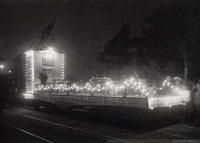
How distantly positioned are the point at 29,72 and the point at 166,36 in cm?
1935

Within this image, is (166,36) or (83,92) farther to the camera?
(166,36)

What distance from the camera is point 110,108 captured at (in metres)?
11.8

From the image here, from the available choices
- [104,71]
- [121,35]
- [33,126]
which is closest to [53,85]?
[33,126]

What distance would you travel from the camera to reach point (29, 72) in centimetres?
1852

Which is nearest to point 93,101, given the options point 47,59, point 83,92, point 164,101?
point 83,92

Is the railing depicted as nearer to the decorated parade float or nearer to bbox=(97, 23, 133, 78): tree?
the decorated parade float

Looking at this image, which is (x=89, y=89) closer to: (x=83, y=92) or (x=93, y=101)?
(x=83, y=92)

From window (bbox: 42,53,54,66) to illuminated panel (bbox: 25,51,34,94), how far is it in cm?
98

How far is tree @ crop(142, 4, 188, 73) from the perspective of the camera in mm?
29656

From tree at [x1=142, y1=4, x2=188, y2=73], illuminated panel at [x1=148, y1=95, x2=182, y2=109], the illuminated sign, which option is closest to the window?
the illuminated sign

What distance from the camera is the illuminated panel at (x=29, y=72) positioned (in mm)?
17973

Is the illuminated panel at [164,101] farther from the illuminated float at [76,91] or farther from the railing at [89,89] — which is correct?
the railing at [89,89]

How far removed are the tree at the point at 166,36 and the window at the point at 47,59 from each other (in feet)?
54.3

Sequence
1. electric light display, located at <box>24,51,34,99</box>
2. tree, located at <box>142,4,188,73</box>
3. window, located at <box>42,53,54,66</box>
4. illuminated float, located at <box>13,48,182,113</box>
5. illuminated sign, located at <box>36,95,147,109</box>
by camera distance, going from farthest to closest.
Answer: tree, located at <box>142,4,188,73</box>
window, located at <box>42,53,54,66</box>
electric light display, located at <box>24,51,34,99</box>
illuminated float, located at <box>13,48,182,113</box>
illuminated sign, located at <box>36,95,147,109</box>
